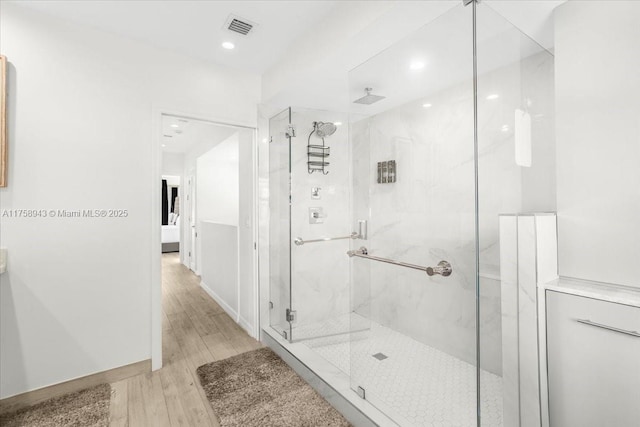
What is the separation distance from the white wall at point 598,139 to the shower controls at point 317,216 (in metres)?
1.80

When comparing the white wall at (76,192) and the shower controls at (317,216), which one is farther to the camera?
the shower controls at (317,216)

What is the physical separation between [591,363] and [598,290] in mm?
309

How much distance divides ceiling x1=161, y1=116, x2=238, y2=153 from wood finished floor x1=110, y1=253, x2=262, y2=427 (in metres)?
2.16

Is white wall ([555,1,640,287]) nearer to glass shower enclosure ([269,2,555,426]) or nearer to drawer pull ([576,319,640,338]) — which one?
glass shower enclosure ([269,2,555,426])

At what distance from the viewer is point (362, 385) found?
188 centimetres

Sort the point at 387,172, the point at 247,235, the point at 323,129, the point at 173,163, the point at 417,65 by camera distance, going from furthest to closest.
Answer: the point at 173,163
the point at 247,235
the point at 323,129
the point at 387,172
the point at 417,65

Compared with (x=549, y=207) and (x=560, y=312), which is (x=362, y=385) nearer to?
(x=560, y=312)

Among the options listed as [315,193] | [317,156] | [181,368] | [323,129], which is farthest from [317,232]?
[181,368]

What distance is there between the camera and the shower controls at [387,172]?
1.84 m

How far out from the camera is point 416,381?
1943 millimetres

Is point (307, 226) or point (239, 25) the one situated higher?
point (239, 25)

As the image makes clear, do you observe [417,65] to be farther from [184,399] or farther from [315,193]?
[184,399]

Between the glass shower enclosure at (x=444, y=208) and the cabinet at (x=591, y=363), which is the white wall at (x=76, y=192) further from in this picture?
the cabinet at (x=591, y=363)

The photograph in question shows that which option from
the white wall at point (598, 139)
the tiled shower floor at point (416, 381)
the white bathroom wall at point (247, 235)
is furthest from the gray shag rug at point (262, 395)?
the white wall at point (598, 139)
